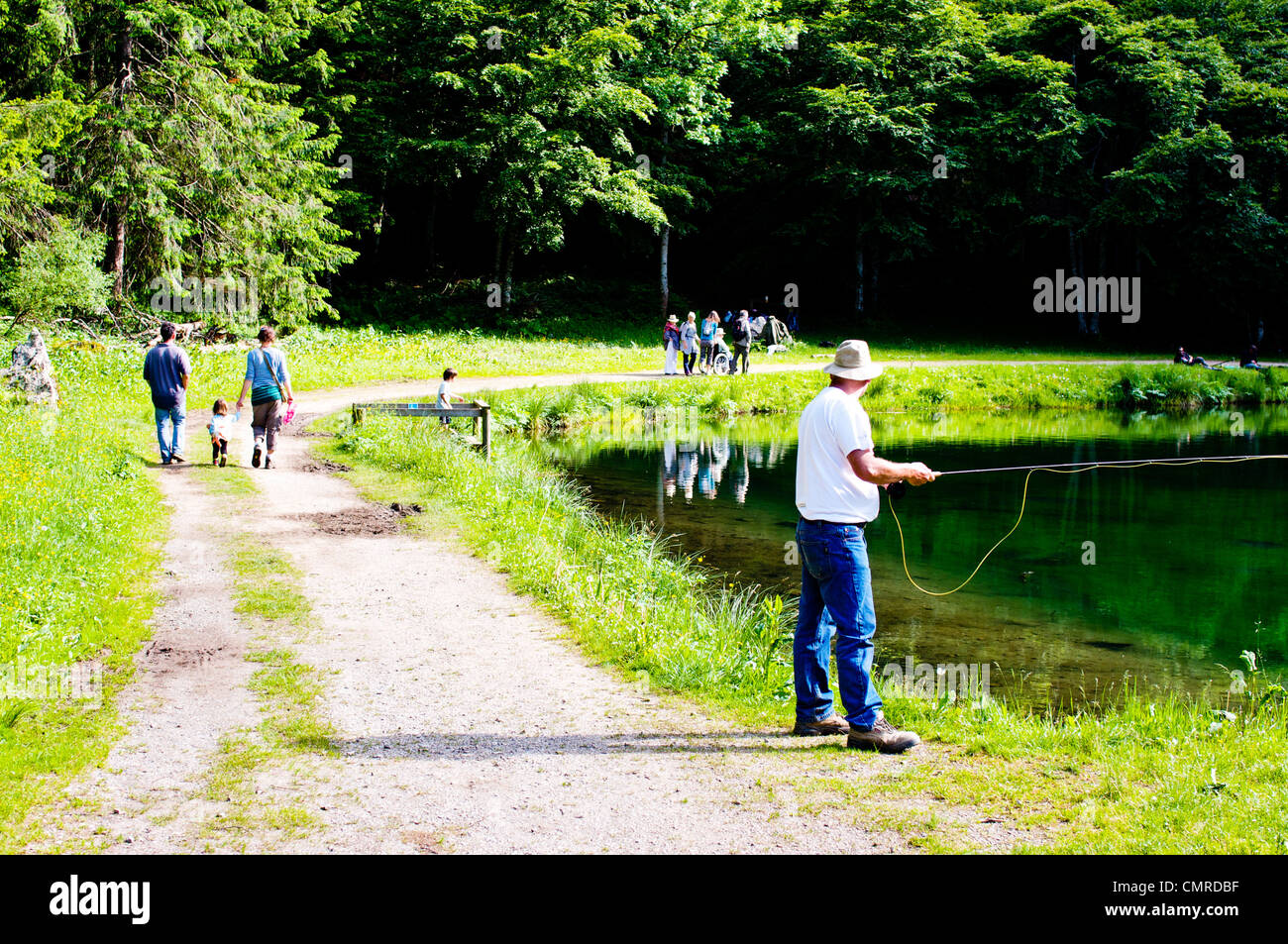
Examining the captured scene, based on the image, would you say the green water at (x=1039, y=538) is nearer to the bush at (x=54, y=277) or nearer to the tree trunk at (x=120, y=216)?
the bush at (x=54, y=277)

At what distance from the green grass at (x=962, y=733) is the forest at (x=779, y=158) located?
24.0 meters

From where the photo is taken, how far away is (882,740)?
600cm

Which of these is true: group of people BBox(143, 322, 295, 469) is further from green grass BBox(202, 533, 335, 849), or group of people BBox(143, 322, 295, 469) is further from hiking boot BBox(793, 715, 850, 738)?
hiking boot BBox(793, 715, 850, 738)

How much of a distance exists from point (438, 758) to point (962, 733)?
301 cm

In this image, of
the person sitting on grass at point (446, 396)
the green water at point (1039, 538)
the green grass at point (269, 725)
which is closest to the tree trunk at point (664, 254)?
the green water at point (1039, 538)

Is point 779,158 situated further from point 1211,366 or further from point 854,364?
point 854,364

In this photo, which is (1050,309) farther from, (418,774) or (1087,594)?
(418,774)

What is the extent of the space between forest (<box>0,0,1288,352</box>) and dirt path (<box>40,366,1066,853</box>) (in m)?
25.6

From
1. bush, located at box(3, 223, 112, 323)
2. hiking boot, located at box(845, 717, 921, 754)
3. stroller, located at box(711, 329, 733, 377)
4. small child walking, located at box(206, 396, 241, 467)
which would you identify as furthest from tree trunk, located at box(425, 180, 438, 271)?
hiking boot, located at box(845, 717, 921, 754)

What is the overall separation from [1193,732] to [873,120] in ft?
132

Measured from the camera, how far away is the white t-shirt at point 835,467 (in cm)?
588

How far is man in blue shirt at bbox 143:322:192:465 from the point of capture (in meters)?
14.4

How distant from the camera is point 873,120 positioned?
43250 millimetres
